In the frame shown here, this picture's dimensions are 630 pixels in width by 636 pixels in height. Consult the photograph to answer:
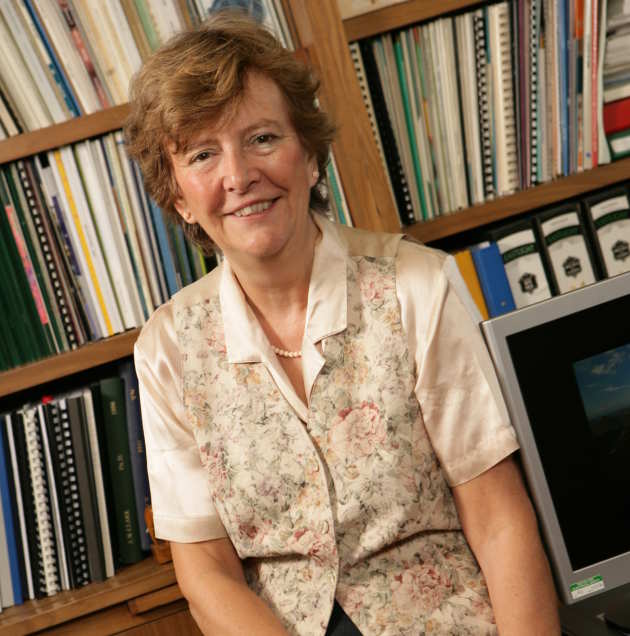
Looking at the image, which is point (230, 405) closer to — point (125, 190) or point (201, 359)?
point (201, 359)

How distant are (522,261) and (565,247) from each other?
99mm

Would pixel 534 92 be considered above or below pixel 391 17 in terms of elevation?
below

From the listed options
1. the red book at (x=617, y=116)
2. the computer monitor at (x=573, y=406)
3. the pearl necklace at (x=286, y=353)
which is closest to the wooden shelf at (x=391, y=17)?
the red book at (x=617, y=116)

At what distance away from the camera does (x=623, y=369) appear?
1074 millimetres

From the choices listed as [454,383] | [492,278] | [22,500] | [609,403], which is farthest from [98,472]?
[609,403]

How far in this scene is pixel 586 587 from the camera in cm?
110

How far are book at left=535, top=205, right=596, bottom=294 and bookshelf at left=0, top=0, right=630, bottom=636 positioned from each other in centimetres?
34

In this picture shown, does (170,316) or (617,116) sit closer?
(170,316)

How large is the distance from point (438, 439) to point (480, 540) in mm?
161

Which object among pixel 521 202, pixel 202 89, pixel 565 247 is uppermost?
pixel 202 89

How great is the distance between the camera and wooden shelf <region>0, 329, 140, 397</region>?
5.11 ft

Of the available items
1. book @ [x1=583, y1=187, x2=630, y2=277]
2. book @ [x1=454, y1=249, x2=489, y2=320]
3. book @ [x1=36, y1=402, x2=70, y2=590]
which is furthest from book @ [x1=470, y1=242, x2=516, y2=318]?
book @ [x1=36, y1=402, x2=70, y2=590]

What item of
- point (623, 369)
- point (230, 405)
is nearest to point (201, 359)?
point (230, 405)

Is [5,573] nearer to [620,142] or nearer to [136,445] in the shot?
[136,445]
